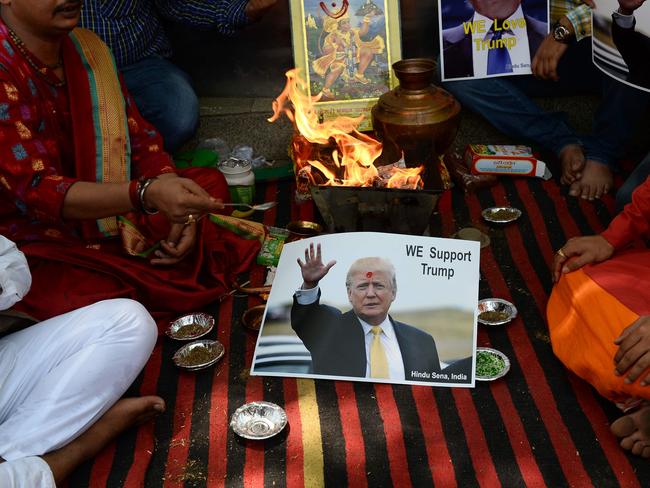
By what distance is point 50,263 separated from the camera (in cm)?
295

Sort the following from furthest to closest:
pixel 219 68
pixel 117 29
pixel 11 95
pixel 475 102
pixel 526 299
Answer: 1. pixel 219 68
2. pixel 475 102
3. pixel 117 29
4. pixel 526 299
5. pixel 11 95

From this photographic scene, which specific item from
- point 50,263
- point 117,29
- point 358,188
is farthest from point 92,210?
point 117,29

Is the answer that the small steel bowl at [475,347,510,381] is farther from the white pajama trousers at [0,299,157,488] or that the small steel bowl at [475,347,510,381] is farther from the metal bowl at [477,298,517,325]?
the white pajama trousers at [0,299,157,488]

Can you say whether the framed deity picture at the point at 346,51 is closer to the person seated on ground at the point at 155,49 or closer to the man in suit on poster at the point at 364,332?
the person seated on ground at the point at 155,49

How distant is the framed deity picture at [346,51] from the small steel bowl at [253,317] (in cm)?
151

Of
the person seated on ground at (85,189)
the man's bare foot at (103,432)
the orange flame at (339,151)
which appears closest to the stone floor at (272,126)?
the orange flame at (339,151)

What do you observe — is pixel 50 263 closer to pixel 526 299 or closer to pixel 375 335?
pixel 375 335

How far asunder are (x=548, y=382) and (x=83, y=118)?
2.08 meters

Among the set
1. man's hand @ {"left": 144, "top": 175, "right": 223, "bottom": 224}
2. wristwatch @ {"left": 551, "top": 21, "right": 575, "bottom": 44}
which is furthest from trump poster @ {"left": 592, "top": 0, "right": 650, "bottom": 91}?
wristwatch @ {"left": 551, "top": 21, "right": 575, "bottom": 44}

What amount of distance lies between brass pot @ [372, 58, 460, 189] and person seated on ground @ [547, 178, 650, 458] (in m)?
1.06

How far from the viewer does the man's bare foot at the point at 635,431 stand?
7.77 ft

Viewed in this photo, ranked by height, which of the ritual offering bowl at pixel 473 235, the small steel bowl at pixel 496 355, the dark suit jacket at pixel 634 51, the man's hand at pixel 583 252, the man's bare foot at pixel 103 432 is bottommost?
the small steel bowl at pixel 496 355

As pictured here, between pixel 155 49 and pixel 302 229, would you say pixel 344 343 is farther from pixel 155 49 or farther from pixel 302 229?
pixel 155 49

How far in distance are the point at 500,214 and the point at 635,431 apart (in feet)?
5.67
